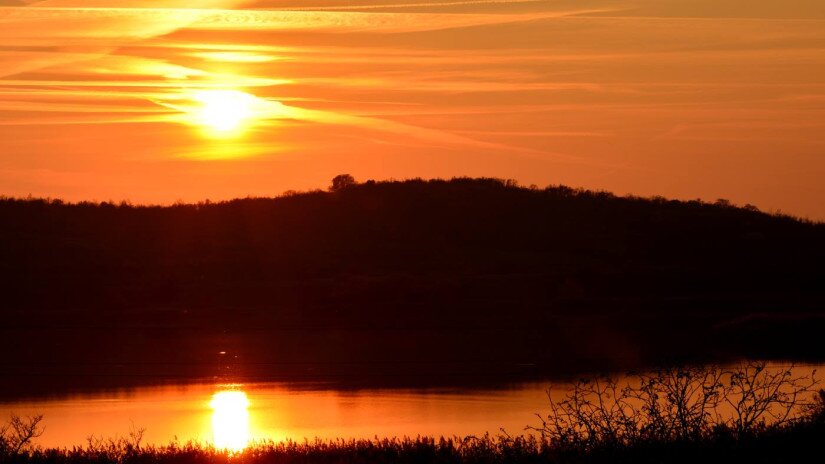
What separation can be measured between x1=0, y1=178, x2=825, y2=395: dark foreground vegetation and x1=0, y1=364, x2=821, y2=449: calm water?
7.28ft

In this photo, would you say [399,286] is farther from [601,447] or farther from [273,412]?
[601,447]

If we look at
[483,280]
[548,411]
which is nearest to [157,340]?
[483,280]

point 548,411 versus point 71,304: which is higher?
point 71,304

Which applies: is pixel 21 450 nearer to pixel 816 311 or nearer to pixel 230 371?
pixel 230 371

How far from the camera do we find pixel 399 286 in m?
42.2

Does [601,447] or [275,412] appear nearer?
[601,447]

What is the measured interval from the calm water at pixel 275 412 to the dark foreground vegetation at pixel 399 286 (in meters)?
2.22

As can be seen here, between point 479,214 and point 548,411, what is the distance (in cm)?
3863

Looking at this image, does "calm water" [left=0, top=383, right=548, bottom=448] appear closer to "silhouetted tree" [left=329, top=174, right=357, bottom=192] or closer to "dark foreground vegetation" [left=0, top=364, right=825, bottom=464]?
"dark foreground vegetation" [left=0, top=364, right=825, bottom=464]

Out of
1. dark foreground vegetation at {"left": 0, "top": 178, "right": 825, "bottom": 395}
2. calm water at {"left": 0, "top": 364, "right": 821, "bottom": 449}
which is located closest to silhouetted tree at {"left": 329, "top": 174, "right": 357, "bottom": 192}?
dark foreground vegetation at {"left": 0, "top": 178, "right": 825, "bottom": 395}

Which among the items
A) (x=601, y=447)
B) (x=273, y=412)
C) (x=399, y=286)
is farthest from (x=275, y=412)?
(x=399, y=286)

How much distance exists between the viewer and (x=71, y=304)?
41.7 metres

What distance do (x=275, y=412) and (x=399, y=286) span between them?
23.1 metres

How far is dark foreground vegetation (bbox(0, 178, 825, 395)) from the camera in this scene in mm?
27938
